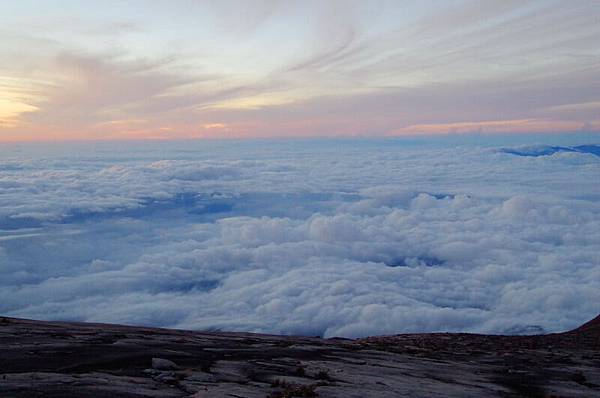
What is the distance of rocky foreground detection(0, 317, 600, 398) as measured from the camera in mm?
14844

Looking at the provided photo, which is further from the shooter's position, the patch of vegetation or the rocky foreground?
the rocky foreground

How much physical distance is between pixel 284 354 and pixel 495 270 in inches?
6297

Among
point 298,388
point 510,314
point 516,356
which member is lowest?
point 510,314

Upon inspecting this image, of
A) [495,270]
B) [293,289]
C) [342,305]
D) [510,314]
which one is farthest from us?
[495,270]

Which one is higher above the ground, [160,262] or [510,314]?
[160,262]

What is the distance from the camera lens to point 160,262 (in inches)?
7598

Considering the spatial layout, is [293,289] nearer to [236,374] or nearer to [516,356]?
[516,356]

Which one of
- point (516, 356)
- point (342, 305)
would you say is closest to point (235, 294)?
point (342, 305)

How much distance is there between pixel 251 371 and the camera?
63.0 ft

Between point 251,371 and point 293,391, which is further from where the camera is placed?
point 251,371

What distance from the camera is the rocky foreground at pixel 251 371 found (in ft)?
48.7

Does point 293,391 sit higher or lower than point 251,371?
higher

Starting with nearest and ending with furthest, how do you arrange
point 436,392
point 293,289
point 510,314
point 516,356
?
point 436,392
point 516,356
point 510,314
point 293,289

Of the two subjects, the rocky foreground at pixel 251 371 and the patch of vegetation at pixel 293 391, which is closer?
the patch of vegetation at pixel 293 391
